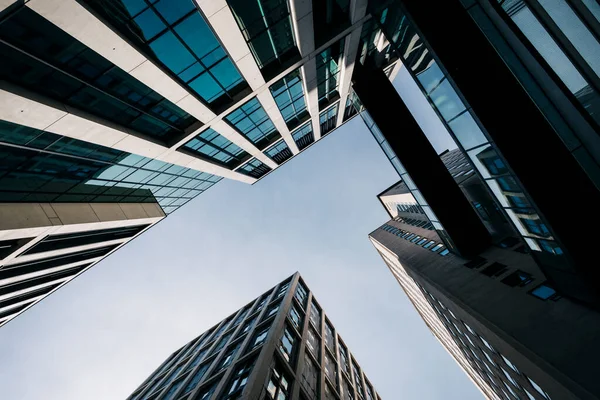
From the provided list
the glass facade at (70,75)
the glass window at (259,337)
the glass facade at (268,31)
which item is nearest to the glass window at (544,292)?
the glass facade at (268,31)

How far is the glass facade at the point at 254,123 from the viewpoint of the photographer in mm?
18828

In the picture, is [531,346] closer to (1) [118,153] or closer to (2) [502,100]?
(2) [502,100]

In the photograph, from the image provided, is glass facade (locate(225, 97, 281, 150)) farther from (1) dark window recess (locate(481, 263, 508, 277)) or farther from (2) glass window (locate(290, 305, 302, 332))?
(2) glass window (locate(290, 305, 302, 332))

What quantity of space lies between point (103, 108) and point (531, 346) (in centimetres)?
2213

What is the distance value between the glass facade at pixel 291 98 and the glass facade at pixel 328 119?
366 cm

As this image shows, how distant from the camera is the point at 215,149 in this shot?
75.2ft

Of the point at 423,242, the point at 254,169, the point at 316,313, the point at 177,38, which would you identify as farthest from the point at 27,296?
the point at 423,242

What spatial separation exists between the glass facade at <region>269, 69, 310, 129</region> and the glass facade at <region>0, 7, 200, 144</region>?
7.12 metres

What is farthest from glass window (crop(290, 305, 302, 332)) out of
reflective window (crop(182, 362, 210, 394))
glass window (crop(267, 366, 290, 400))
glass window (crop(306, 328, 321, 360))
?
glass window (crop(267, 366, 290, 400))

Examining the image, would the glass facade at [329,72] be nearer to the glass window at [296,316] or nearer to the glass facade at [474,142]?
the glass facade at [474,142]

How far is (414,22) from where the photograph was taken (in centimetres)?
1395

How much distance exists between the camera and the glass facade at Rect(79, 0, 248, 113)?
9.50 m

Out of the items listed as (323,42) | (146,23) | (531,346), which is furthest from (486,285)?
(146,23)

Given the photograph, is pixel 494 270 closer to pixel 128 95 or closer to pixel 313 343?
pixel 313 343
